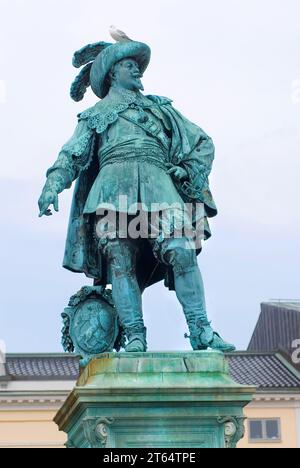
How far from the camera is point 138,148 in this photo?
9.00 metres

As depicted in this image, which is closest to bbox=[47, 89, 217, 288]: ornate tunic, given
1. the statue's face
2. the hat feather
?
the statue's face

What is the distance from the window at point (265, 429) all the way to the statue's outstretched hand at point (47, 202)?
3155 cm

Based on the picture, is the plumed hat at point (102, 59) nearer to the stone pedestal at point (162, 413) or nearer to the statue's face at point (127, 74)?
the statue's face at point (127, 74)

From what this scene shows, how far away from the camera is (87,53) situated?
9891mm

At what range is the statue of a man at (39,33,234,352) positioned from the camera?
866cm

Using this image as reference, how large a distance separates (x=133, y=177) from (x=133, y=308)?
1.00 metres

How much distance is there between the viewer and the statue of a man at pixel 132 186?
28.4 ft

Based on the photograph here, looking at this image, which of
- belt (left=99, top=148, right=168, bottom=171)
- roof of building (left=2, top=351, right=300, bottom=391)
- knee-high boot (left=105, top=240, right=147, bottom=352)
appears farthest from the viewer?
roof of building (left=2, top=351, right=300, bottom=391)

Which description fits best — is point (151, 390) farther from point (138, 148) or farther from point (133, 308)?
point (138, 148)

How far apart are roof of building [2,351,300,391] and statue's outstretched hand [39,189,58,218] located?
30.5 m

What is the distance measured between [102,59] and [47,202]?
1545 mm

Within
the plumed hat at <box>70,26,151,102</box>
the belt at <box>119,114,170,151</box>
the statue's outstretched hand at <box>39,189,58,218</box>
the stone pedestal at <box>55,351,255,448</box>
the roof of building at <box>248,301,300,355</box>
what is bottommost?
the stone pedestal at <box>55,351,255,448</box>

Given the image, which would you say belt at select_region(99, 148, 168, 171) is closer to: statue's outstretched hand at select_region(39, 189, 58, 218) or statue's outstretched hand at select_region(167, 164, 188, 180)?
statue's outstretched hand at select_region(167, 164, 188, 180)
